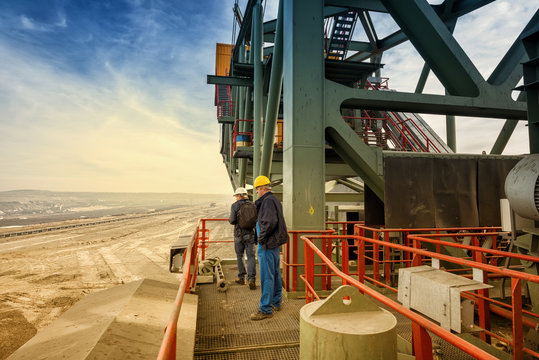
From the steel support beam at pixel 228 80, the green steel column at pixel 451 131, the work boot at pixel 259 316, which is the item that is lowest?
the work boot at pixel 259 316

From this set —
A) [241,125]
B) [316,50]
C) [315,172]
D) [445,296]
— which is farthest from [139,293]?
[241,125]

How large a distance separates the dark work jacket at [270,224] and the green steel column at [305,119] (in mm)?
1288

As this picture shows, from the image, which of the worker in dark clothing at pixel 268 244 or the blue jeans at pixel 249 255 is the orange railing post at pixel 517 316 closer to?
the worker in dark clothing at pixel 268 244

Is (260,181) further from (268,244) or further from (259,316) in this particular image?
(259,316)

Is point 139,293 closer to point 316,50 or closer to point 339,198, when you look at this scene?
point 316,50

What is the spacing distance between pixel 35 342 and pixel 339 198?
1127 cm

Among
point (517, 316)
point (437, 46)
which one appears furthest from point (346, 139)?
point (517, 316)

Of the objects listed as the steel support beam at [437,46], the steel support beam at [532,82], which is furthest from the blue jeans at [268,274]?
the steel support beam at [437,46]

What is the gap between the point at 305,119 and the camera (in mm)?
5684

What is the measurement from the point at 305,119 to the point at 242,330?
374 cm

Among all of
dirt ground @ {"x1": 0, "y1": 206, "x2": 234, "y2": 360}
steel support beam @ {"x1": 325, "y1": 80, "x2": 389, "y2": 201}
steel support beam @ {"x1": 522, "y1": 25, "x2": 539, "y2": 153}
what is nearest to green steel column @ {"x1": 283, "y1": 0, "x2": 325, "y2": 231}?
steel support beam @ {"x1": 325, "y1": 80, "x2": 389, "y2": 201}

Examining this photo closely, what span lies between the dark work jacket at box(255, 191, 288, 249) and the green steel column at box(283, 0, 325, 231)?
4.23 ft

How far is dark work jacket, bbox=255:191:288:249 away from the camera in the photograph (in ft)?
13.9

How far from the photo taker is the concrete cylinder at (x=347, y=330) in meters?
1.84
